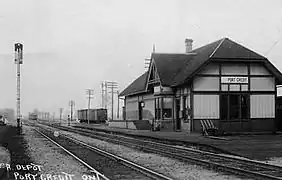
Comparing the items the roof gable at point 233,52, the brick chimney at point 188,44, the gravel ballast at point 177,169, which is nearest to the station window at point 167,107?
the roof gable at point 233,52

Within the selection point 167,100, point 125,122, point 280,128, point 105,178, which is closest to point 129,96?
point 125,122

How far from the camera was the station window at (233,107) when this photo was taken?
34.2 metres

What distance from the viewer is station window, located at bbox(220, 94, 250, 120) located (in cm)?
3416

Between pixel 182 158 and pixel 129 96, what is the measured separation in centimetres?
3826

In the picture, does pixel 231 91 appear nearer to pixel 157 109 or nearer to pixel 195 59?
pixel 195 59

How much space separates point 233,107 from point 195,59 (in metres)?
6.60

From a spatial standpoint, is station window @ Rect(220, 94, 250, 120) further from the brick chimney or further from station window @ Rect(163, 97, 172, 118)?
the brick chimney

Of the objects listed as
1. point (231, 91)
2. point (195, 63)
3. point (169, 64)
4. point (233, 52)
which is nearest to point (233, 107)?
point (231, 91)

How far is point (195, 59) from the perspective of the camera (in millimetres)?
39250

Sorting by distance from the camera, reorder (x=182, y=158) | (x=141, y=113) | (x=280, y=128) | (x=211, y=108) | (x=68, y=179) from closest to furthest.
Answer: (x=68, y=179) < (x=182, y=158) < (x=211, y=108) < (x=280, y=128) < (x=141, y=113)

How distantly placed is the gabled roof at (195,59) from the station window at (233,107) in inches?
109

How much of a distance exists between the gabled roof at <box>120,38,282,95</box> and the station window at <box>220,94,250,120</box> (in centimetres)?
278

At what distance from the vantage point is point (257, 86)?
34812mm

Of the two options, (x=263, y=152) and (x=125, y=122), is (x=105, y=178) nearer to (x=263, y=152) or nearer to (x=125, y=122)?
(x=263, y=152)
